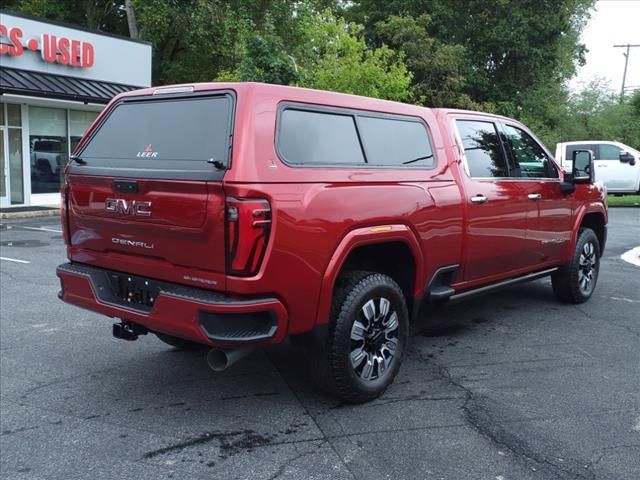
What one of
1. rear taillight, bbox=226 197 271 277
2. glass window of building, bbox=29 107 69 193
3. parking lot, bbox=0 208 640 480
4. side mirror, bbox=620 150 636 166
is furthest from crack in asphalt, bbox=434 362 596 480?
side mirror, bbox=620 150 636 166

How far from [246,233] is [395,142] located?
5.54 ft

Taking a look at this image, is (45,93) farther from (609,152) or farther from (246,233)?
(609,152)

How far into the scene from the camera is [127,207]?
3883 mm

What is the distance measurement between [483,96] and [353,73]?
15.6m

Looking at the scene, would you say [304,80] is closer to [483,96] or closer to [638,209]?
[638,209]

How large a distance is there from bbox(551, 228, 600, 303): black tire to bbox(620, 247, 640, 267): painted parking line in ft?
9.88

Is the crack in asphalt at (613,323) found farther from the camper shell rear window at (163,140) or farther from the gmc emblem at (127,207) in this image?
the gmc emblem at (127,207)

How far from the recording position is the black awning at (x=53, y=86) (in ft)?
53.8

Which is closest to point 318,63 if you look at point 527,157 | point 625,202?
point 625,202

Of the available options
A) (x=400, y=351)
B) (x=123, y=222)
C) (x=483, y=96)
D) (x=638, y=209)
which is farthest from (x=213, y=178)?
(x=483, y=96)

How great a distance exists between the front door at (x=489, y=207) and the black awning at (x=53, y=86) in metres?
14.1

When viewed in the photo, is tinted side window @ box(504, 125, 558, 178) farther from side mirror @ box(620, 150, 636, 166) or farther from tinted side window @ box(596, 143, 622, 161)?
tinted side window @ box(596, 143, 622, 161)

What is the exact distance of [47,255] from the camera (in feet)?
33.2

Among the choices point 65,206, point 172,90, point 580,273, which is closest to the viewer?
point 172,90
